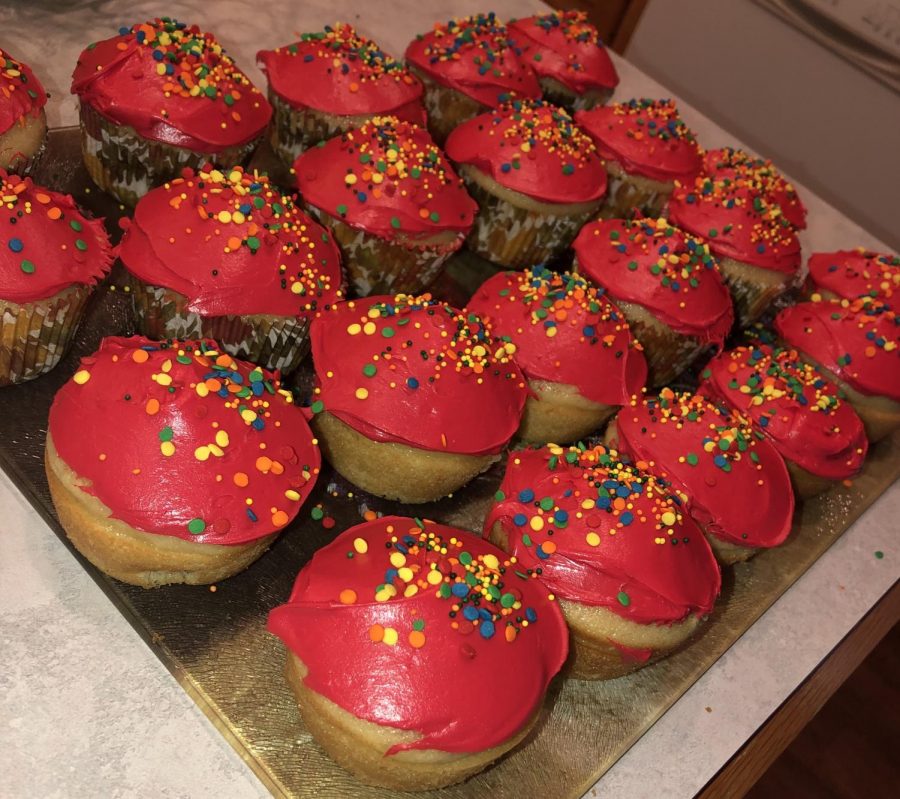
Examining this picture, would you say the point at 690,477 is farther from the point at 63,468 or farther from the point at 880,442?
the point at 63,468

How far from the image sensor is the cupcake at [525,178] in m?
3.15

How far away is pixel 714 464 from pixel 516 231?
1.24 metres

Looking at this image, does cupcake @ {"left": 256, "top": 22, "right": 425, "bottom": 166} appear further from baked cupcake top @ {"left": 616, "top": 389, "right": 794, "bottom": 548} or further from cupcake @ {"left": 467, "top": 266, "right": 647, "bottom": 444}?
baked cupcake top @ {"left": 616, "top": 389, "right": 794, "bottom": 548}

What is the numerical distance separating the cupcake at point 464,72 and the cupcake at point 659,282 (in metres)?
0.87

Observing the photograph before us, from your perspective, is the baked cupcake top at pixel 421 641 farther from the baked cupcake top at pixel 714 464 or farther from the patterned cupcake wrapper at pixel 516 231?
the patterned cupcake wrapper at pixel 516 231

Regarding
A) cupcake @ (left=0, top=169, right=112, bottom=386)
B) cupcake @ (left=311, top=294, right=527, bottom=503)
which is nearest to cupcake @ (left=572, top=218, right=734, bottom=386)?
cupcake @ (left=311, top=294, right=527, bottom=503)

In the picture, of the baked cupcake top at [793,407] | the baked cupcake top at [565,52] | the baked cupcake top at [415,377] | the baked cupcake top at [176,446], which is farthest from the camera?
the baked cupcake top at [565,52]

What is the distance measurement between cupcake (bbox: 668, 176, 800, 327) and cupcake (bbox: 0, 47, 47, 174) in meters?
2.21

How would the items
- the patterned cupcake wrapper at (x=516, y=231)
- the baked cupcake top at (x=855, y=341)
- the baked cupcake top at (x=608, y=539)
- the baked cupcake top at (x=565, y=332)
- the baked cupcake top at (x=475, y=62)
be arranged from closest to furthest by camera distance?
the baked cupcake top at (x=608, y=539) < the baked cupcake top at (x=565, y=332) < the baked cupcake top at (x=855, y=341) < the patterned cupcake wrapper at (x=516, y=231) < the baked cupcake top at (x=475, y=62)

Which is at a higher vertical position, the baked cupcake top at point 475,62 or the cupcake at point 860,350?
the baked cupcake top at point 475,62

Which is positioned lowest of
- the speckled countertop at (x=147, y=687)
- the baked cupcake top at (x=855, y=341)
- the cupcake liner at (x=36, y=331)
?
the speckled countertop at (x=147, y=687)

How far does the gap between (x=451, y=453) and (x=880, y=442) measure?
193 cm

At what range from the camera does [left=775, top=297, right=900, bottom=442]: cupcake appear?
3.10m

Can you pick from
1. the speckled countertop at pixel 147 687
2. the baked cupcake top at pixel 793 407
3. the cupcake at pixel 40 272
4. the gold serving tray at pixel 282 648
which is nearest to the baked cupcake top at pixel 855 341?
the baked cupcake top at pixel 793 407
